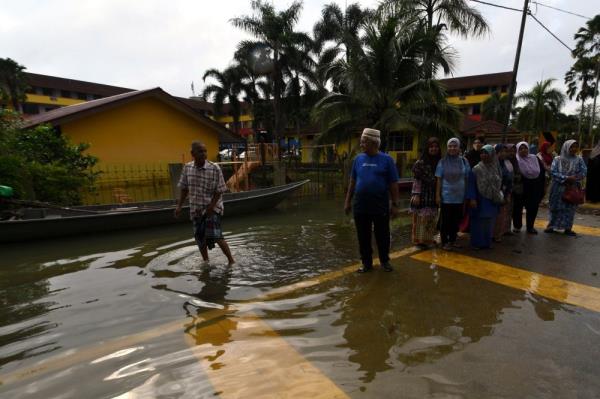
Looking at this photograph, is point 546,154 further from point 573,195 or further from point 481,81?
point 481,81

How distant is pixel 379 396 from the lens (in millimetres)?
2238

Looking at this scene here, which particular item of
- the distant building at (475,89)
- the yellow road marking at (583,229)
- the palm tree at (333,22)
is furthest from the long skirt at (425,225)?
the distant building at (475,89)

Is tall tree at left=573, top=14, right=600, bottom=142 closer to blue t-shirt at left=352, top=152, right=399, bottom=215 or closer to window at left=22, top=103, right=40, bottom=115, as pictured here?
blue t-shirt at left=352, top=152, right=399, bottom=215

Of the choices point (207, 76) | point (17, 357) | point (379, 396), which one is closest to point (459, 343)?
point (379, 396)

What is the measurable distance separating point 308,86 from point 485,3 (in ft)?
55.1

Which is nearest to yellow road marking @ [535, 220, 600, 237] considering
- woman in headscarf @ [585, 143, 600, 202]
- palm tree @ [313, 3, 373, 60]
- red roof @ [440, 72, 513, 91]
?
woman in headscarf @ [585, 143, 600, 202]

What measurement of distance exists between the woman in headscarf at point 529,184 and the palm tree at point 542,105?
2715 cm

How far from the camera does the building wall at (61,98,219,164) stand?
1337 cm

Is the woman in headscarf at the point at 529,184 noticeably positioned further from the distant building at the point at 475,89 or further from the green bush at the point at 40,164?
the distant building at the point at 475,89

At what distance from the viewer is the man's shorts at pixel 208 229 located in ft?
16.8

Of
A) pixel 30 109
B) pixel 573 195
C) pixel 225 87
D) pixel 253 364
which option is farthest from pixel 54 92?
pixel 573 195

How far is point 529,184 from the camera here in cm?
626

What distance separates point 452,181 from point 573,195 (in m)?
2.68

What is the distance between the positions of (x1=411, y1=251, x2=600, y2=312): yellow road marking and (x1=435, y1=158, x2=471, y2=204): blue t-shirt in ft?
2.75
